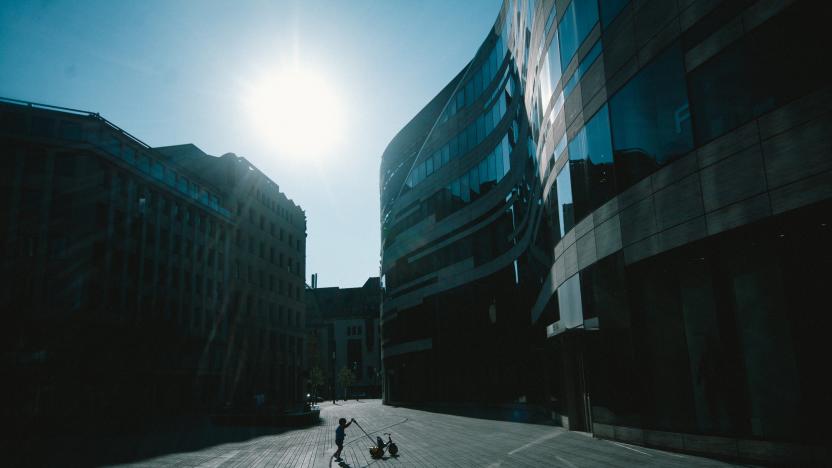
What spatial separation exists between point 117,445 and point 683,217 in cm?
2296

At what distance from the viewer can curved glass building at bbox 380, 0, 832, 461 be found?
12562 millimetres

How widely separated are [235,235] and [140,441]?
4073 centimetres

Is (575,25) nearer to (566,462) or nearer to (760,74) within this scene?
(760,74)

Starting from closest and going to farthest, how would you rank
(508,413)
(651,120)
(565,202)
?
1. (651,120)
2. (565,202)
3. (508,413)

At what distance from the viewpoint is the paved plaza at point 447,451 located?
15.0m

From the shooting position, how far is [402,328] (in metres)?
57.0

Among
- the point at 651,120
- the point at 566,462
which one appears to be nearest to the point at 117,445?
the point at 566,462

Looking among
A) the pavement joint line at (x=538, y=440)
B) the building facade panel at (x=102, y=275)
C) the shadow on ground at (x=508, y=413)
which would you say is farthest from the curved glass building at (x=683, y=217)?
the building facade panel at (x=102, y=275)

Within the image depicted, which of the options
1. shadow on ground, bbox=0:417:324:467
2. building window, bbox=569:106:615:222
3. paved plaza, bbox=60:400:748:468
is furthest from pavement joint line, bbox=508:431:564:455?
shadow on ground, bbox=0:417:324:467

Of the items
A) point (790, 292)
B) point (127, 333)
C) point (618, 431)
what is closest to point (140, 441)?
point (127, 333)

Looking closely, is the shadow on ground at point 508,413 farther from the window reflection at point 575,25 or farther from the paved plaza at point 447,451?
the window reflection at point 575,25

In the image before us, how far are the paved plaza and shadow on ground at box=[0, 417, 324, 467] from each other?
0.43 m

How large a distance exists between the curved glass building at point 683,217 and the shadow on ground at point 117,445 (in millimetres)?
14989

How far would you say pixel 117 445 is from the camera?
78.1 ft
